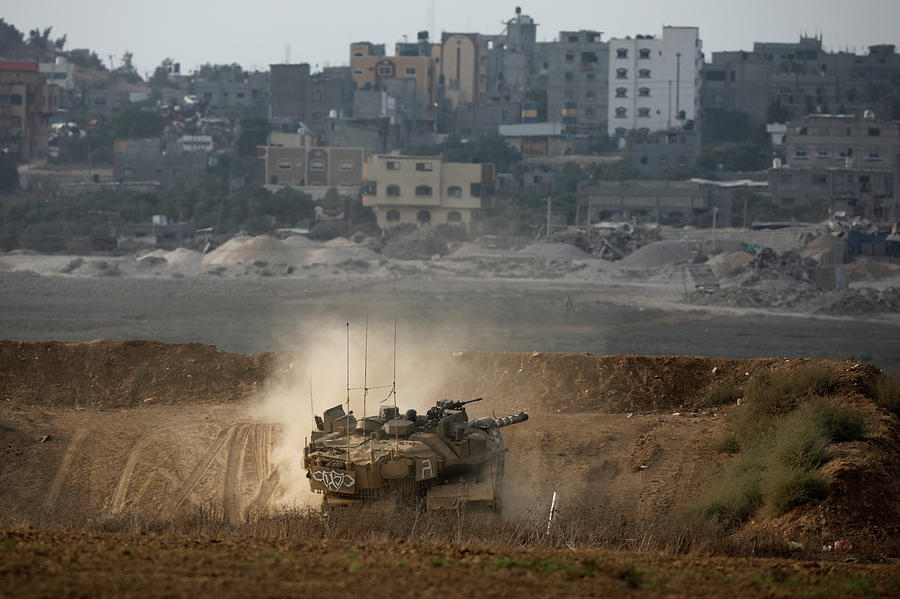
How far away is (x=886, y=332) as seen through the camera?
43969 millimetres

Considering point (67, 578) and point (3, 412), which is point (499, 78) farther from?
point (67, 578)

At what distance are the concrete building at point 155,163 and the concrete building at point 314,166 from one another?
242 inches

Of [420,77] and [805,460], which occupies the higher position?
[420,77]

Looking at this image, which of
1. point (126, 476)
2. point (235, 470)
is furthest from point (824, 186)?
point (126, 476)

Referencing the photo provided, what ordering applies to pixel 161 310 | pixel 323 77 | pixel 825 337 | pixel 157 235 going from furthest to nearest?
pixel 323 77, pixel 157 235, pixel 161 310, pixel 825 337

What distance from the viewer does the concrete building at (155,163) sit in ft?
297

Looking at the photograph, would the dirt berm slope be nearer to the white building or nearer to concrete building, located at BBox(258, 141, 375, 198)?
concrete building, located at BBox(258, 141, 375, 198)

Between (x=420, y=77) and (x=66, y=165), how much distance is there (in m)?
34.8

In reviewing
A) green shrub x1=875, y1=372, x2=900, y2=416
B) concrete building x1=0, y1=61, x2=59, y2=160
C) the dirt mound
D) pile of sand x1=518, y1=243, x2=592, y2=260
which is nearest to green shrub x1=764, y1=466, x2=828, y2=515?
green shrub x1=875, y1=372, x2=900, y2=416

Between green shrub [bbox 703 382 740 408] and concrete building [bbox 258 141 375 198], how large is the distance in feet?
219

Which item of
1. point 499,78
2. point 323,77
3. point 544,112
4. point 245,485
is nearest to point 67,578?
point 245,485

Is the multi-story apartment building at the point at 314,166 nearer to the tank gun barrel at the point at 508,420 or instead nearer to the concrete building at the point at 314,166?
the concrete building at the point at 314,166

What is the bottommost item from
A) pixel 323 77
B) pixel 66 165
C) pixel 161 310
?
pixel 161 310

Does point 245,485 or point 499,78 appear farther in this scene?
point 499,78
